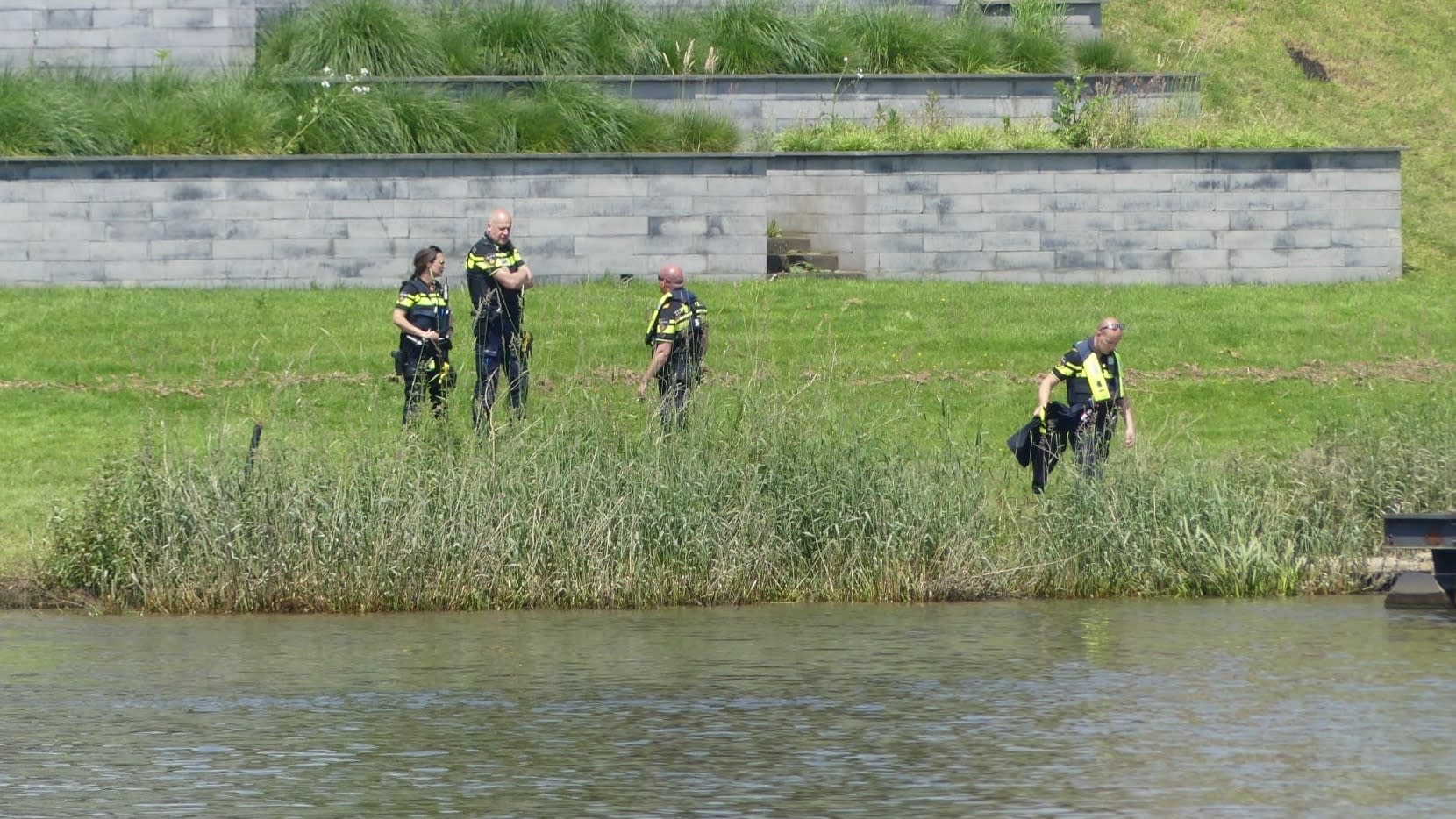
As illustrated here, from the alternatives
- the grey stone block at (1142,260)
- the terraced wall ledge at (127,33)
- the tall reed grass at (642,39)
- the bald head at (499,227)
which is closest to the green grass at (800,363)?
the grey stone block at (1142,260)

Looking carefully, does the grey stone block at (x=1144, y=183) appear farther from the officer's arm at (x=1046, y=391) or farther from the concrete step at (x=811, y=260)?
the officer's arm at (x=1046, y=391)

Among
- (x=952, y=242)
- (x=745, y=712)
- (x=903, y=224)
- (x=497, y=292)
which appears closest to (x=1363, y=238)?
(x=952, y=242)

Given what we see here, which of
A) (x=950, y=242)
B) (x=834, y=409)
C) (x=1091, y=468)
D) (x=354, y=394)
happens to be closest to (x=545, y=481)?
(x=834, y=409)

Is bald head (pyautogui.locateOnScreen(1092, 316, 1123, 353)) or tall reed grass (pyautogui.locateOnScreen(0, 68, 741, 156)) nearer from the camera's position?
bald head (pyautogui.locateOnScreen(1092, 316, 1123, 353))

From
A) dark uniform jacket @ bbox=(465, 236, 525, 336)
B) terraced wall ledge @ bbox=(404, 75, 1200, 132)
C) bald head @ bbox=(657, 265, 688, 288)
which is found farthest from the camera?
terraced wall ledge @ bbox=(404, 75, 1200, 132)

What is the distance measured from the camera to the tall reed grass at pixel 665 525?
1338 cm

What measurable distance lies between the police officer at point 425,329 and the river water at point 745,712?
3065mm

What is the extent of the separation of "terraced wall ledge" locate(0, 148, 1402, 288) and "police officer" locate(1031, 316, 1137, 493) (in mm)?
8279

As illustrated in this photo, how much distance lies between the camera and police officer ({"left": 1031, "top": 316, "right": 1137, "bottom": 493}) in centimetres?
1487

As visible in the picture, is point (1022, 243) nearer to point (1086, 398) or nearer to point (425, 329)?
point (1086, 398)

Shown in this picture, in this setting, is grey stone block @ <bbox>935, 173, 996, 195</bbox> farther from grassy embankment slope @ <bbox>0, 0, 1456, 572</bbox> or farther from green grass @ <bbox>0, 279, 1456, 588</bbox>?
grassy embankment slope @ <bbox>0, 0, 1456, 572</bbox>

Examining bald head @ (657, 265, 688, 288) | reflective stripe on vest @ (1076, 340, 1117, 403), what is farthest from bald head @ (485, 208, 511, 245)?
reflective stripe on vest @ (1076, 340, 1117, 403)

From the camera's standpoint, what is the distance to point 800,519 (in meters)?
13.8

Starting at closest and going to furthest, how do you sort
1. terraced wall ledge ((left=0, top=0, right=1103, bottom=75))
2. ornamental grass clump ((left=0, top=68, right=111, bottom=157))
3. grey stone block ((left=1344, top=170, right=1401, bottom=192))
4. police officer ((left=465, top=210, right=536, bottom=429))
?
1. police officer ((left=465, top=210, right=536, bottom=429))
2. ornamental grass clump ((left=0, top=68, right=111, bottom=157))
3. grey stone block ((left=1344, top=170, right=1401, bottom=192))
4. terraced wall ledge ((left=0, top=0, right=1103, bottom=75))
